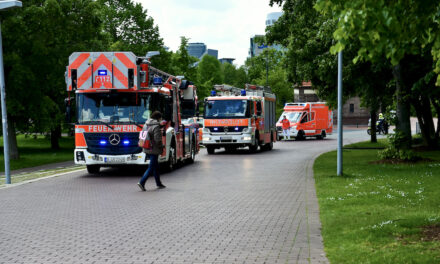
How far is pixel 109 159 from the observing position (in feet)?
57.6

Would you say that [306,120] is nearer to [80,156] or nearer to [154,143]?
[80,156]

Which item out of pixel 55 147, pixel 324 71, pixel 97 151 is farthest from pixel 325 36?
pixel 55 147

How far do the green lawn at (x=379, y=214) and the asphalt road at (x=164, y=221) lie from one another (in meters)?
0.30

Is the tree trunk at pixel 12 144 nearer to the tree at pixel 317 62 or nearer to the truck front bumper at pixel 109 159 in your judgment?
the truck front bumper at pixel 109 159

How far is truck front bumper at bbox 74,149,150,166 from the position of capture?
687 inches

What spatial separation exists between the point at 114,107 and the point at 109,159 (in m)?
1.43

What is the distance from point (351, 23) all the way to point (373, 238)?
2773 millimetres

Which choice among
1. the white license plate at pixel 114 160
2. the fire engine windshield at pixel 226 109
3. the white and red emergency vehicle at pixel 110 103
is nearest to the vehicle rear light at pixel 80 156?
the white and red emergency vehicle at pixel 110 103

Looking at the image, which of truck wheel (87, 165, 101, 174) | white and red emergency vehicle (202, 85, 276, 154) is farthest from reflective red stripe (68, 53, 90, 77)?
white and red emergency vehicle (202, 85, 276, 154)

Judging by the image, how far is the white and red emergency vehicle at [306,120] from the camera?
46812 mm

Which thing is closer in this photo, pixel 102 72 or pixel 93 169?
pixel 102 72

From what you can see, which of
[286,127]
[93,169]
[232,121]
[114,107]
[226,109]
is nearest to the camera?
[114,107]

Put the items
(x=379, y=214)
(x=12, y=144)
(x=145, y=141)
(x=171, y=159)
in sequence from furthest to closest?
(x=12, y=144), (x=171, y=159), (x=145, y=141), (x=379, y=214)

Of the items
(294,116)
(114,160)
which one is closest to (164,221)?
(114,160)
